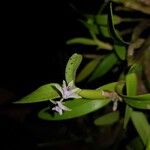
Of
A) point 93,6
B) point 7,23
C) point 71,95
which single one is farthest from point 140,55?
point 7,23

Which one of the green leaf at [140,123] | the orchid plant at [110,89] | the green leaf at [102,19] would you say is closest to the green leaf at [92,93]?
the orchid plant at [110,89]

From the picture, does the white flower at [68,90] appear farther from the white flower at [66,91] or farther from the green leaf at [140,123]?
the green leaf at [140,123]

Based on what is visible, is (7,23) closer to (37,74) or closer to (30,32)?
(30,32)

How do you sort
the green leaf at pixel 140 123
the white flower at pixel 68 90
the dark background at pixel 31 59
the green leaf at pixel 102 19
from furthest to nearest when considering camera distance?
the dark background at pixel 31 59
the green leaf at pixel 102 19
the green leaf at pixel 140 123
the white flower at pixel 68 90

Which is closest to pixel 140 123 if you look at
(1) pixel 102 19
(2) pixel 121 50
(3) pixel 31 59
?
(2) pixel 121 50

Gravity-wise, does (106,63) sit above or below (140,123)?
above

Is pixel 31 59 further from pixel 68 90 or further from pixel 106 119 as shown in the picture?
pixel 68 90
